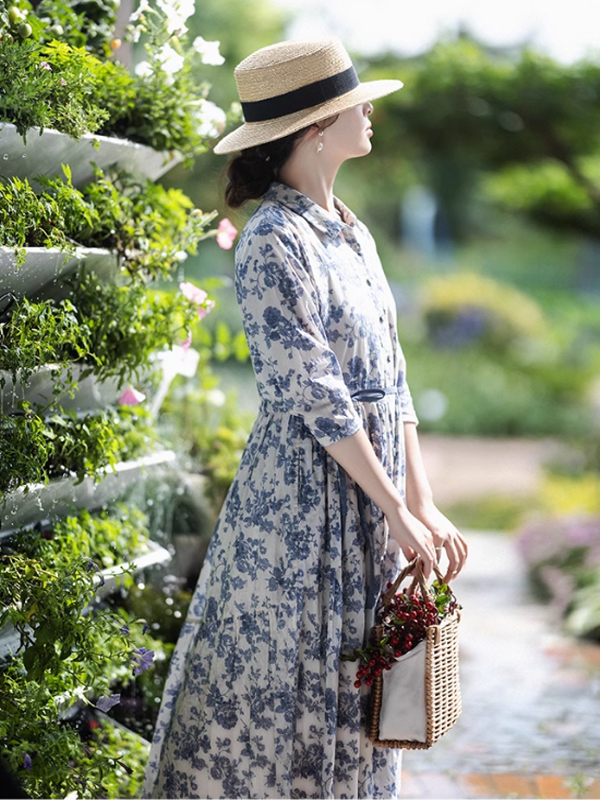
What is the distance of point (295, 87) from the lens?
5.68 feet

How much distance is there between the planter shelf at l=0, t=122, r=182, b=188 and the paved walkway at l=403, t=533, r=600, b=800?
1.73 meters

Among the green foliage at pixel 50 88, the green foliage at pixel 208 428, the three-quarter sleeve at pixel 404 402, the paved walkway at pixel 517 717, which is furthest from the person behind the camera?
the green foliage at pixel 208 428

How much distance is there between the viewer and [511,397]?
32.0ft

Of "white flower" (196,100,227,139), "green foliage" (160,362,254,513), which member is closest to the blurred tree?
"green foliage" (160,362,254,513)

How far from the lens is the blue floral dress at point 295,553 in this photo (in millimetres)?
1677

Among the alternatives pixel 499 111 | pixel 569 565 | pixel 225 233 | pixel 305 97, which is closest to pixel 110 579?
pixel 225 233

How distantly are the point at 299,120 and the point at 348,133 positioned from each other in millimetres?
106

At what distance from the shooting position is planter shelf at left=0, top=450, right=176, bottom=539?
5.85ft

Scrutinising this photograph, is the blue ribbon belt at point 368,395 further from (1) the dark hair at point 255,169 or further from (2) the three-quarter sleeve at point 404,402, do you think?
(1) the dark hair at point 255,169

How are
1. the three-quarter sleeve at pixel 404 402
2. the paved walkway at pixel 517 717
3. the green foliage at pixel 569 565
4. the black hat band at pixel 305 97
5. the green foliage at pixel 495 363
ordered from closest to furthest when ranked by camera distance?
the black hat band at pixel 305 97 → the three-quarter sleeve at pixel 404 402 → the paved walkway at pixel 517 717 → the green foliage at pixel 569 565 → the green foliage at pixel 495 363

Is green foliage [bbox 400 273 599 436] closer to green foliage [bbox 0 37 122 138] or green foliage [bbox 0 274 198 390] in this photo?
green foliage [bbox 0 274 198 390]

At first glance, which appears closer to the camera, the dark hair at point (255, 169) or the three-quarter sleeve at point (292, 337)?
the three-quarter sleeve at point (292, 337)

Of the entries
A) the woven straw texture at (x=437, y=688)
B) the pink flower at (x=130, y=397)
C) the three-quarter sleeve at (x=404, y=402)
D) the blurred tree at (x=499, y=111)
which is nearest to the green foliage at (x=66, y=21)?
the pink flower at (x=130, y=397)

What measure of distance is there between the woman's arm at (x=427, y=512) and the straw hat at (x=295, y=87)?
2.09 ft
